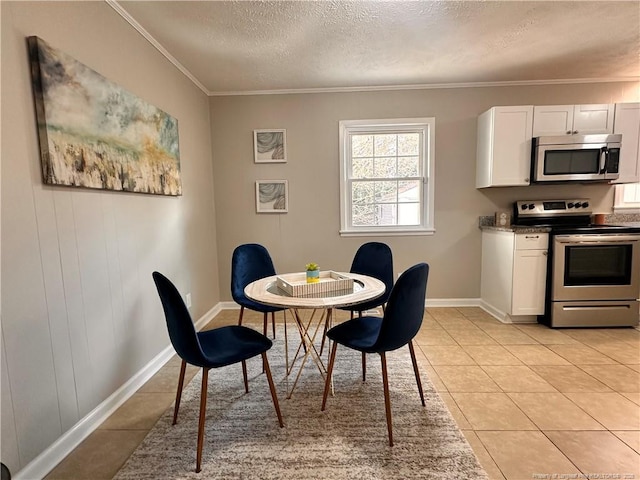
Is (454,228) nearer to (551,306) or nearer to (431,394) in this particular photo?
(551,306)

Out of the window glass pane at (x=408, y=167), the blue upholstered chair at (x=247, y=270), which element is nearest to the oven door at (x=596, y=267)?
the window glass pane at (x=408, y=167)

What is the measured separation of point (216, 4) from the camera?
1.95 m

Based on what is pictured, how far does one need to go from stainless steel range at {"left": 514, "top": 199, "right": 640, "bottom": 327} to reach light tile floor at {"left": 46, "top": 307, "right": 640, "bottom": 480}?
0.46 feet

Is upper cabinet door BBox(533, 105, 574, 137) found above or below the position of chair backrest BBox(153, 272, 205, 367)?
above

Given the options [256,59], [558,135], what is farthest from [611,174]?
[256,59]

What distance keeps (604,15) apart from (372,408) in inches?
122

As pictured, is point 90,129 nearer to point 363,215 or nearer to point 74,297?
point 74,297

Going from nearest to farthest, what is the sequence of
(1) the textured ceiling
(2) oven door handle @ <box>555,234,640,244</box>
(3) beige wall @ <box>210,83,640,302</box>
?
(1) the textured ceiling, (2) oven door handle @ <box>555,234,640,244</box>, (3) beige wall @ <box>210,83,640,302</box>

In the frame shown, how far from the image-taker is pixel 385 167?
11.6 ft

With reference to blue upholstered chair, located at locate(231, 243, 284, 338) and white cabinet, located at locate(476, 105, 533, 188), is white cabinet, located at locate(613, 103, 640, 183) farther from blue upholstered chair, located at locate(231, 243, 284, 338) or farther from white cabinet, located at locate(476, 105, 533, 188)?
blue upholstered chair, located at locate(231, 243, 284, 338)

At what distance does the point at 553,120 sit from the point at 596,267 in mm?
1480

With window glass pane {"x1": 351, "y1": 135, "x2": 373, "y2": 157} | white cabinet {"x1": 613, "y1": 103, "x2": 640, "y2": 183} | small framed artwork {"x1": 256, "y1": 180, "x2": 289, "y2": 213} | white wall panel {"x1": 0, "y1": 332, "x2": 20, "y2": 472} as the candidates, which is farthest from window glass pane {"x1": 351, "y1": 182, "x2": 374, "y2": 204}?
white wall panel {"x1": 0, "y1": 332, "x2": 20, "y2": 472}

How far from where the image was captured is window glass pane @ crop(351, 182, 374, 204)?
356 centimetres

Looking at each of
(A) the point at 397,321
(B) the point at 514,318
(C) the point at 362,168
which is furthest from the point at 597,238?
(A) the point at 397,321
